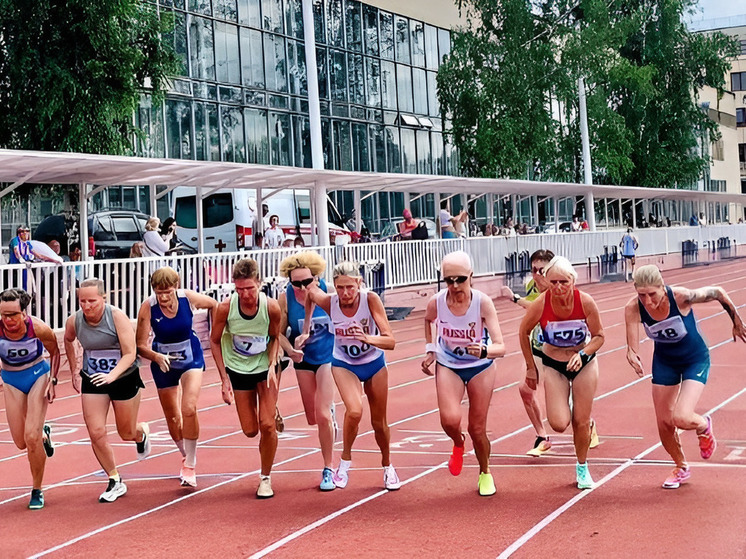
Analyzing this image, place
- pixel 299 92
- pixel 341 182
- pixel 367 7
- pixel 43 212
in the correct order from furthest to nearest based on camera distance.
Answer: pixel 367 7
pixel 299 92
pixel 43 212
pixel 341 182

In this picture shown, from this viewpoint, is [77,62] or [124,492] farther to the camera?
[77,62]

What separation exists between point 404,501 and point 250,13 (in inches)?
1528

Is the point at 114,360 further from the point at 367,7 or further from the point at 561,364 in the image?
the point at 367,7

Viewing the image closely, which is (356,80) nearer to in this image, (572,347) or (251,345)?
(251,345)

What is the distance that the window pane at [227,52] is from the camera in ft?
142

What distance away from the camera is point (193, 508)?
8.55 m

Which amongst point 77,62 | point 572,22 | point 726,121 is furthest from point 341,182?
point 726,121

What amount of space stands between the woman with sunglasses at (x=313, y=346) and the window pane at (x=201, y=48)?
34.3 metres

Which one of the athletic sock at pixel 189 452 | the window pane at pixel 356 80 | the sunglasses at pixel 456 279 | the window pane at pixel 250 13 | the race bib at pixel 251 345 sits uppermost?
the window pane at pixel 250 13

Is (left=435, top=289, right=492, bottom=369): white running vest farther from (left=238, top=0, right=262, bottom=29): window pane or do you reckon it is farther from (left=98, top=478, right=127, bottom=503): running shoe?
(left=238, top=0, right=262, bottom=29): window pane

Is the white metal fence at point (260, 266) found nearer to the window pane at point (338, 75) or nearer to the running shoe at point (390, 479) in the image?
the running shoe at point (390, 479)

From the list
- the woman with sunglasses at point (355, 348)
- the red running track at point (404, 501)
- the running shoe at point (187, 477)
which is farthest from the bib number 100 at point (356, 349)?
the running shoe at point (187, 477)

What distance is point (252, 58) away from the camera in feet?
149

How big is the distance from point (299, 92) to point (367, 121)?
460cm
